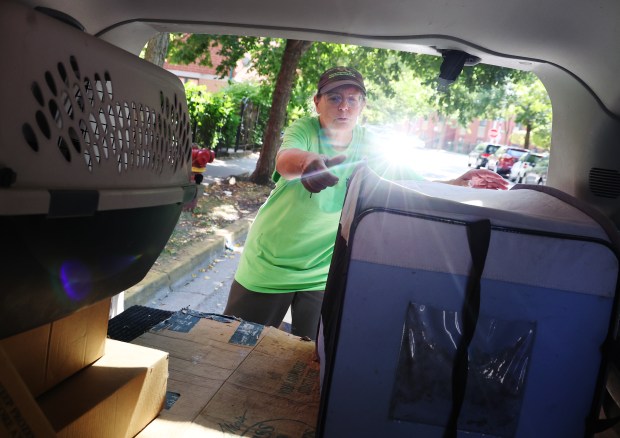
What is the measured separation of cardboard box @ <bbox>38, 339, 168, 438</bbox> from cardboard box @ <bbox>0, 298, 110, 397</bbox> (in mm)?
31

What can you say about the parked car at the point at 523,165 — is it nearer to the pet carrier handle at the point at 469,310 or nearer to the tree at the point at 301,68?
the tree at the point at 301,68

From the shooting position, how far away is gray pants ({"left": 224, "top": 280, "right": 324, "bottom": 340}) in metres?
2.64

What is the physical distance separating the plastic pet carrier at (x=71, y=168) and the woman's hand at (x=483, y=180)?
131 centimetres

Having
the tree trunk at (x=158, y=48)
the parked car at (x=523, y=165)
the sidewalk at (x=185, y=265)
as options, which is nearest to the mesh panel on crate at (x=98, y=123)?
the sidewalk at (x=185, y=265)

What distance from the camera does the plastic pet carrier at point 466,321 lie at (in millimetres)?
1108

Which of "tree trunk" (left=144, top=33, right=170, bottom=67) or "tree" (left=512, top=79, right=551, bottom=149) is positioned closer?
"tree trunk" (left=144, top=33, right=170, bottom=67)

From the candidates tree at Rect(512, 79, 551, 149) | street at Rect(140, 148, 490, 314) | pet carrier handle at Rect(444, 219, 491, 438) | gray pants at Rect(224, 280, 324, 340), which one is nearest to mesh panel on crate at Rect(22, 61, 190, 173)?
pet carrier handle at Rect(444, 219, 491, 438)

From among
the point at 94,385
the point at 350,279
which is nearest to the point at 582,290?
the point at 350,279

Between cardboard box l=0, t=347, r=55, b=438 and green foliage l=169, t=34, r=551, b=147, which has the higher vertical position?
green foliage l=169, t=34, r=551, b=147

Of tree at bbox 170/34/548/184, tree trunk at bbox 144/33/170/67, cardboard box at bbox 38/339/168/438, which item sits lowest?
cardboard box at bbox 38/339/168/438

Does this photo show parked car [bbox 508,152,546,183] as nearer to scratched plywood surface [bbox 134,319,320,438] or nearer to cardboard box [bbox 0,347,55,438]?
scratched plywood surface [bbox 134,319,320,438]

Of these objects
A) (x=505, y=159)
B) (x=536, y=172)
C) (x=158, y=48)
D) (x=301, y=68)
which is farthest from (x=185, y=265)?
(x=505, y=159)

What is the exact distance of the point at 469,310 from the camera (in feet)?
3.64

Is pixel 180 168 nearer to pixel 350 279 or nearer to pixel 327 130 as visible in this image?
pixel 350 279
